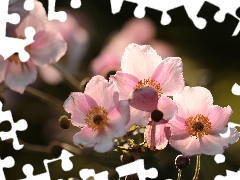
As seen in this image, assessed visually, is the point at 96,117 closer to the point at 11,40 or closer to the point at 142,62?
the point at 142,62

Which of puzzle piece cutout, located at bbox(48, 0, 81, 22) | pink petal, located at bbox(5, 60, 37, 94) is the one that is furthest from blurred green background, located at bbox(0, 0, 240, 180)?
puzzle piece cutout, located at bbox(48, 0, 81, 22)

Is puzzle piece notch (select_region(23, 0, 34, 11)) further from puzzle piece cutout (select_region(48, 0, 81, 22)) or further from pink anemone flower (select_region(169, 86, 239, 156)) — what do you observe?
pink anemone flower (select_region(169, 86, 239, 156))

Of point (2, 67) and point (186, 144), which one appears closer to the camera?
point (186, 144)

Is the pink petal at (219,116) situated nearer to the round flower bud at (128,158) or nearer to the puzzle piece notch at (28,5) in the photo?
the round flower bud at (128,158)

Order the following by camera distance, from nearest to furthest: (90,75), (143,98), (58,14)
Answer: (143,98)
(58,14)
(90,75)

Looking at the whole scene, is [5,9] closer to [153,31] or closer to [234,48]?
[153,31]

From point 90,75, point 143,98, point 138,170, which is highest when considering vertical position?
point 143,98

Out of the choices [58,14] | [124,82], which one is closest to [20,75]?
[58,14]
